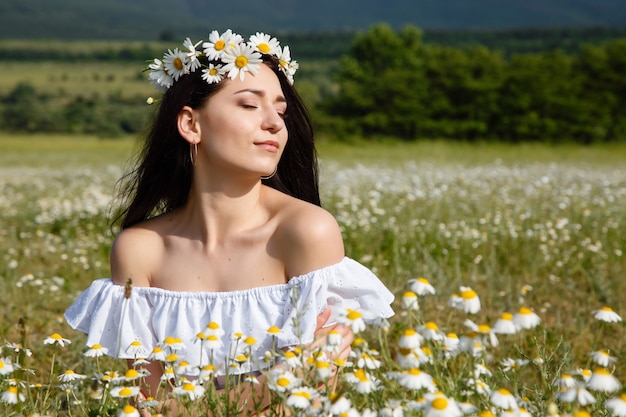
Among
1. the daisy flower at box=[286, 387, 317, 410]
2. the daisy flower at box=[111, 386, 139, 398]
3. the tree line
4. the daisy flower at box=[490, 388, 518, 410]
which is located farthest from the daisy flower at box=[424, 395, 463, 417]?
the tree line

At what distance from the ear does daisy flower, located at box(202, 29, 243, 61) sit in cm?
22

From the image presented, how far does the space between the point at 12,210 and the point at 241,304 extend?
7.20 m

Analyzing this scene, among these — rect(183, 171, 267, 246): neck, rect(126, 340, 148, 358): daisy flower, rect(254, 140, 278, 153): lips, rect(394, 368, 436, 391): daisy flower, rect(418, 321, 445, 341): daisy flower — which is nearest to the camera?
rect(394, 368, 436, 391): daisy flower

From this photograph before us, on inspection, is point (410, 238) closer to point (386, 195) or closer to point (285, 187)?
point (386, 195)

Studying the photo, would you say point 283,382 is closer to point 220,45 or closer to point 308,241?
point 308,241

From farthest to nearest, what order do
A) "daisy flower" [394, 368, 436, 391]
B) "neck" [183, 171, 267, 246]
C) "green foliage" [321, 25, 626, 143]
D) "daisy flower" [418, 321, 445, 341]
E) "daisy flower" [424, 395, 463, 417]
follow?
"green foliage" [321, 25, 626, 143], "neck" [183, 171, 267, 246], "daisy flower" [418, 321, 445, 341], "daisy flower" [394, 368, 436, 391], "daisy flower" [424, 395, 463, 417]

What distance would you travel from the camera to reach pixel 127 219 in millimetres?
3463

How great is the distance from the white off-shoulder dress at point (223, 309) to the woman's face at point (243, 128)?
0.47 meters

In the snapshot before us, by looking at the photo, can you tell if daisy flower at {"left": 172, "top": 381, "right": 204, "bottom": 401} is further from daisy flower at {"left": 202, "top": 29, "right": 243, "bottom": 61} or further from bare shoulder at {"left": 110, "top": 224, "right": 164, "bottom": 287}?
daisy flower at {"left": 202, "top": 29, "right": 243, "bottom": 61}

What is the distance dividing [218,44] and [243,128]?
0.37 m

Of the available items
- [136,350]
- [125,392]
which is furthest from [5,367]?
[136,350]

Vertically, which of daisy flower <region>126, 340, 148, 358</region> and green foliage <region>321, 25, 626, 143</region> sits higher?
daisy flower <region>126, 340, 148, 358</region>

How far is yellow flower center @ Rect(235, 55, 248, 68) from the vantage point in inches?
120

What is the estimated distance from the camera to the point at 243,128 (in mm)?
2998
